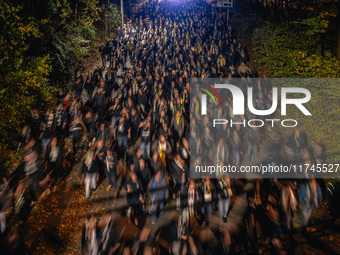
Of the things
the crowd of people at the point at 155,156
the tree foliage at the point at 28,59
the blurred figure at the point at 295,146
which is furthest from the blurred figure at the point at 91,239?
the tree foliage at the point at 28,59

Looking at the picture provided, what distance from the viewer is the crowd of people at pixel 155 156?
216 inches

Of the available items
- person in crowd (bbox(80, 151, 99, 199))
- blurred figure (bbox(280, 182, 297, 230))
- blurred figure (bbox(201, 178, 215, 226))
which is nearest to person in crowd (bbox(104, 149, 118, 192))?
person in crowd (bbox(80, 151, 99, 199))

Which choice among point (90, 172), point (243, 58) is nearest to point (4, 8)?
point (90, 172)

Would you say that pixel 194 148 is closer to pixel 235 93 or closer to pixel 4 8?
pixel 235 93

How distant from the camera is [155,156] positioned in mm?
6844

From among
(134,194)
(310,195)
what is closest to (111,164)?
(134,194)

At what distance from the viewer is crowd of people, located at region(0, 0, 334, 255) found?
216 inches

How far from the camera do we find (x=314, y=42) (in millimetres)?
13977

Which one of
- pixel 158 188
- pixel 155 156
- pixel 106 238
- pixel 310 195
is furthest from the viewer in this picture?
pixel 155 156

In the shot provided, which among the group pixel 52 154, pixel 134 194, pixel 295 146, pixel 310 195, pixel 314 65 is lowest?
pixel 134 194

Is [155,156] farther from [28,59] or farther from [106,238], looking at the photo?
[28,59]

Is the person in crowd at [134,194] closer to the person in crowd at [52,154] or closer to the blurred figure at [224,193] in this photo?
the blurred figure at [224,193]

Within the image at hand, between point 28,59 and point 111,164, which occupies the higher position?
point 28,59

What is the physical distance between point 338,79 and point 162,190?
8854mm
